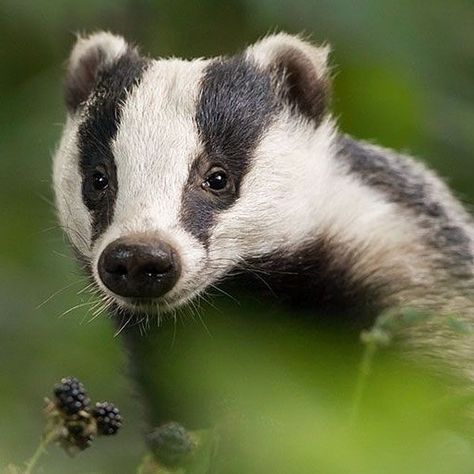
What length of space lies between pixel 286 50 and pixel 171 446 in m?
1.16

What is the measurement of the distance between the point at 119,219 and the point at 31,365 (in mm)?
1320

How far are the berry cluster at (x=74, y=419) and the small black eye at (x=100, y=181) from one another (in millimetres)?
703

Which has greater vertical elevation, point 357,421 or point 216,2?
point 216,2

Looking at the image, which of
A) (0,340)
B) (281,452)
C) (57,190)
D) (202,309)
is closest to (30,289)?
(0,340)

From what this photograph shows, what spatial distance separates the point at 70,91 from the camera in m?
2.77

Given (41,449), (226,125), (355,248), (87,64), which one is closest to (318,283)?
(355,248)

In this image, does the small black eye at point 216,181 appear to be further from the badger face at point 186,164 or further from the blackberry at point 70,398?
the blackberry at point 70,398

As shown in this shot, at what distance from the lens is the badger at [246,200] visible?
2.20 m

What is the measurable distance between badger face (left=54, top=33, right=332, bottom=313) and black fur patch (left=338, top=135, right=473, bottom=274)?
0.32 ft

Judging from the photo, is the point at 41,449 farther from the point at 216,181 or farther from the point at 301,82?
the point at 301,82

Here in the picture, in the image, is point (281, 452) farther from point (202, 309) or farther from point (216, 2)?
point (216, 2)

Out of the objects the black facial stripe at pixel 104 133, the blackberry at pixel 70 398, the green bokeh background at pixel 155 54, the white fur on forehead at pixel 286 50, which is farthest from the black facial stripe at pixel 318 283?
the blackberry at pixel 70 398

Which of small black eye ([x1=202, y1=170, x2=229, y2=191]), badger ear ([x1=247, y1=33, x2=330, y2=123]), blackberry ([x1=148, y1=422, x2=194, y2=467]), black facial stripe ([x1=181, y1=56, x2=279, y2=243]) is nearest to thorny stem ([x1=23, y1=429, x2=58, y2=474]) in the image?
blackberry ([x1=148, y1=422, x2=194, y2=467])

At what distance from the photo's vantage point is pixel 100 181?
2.40 m
